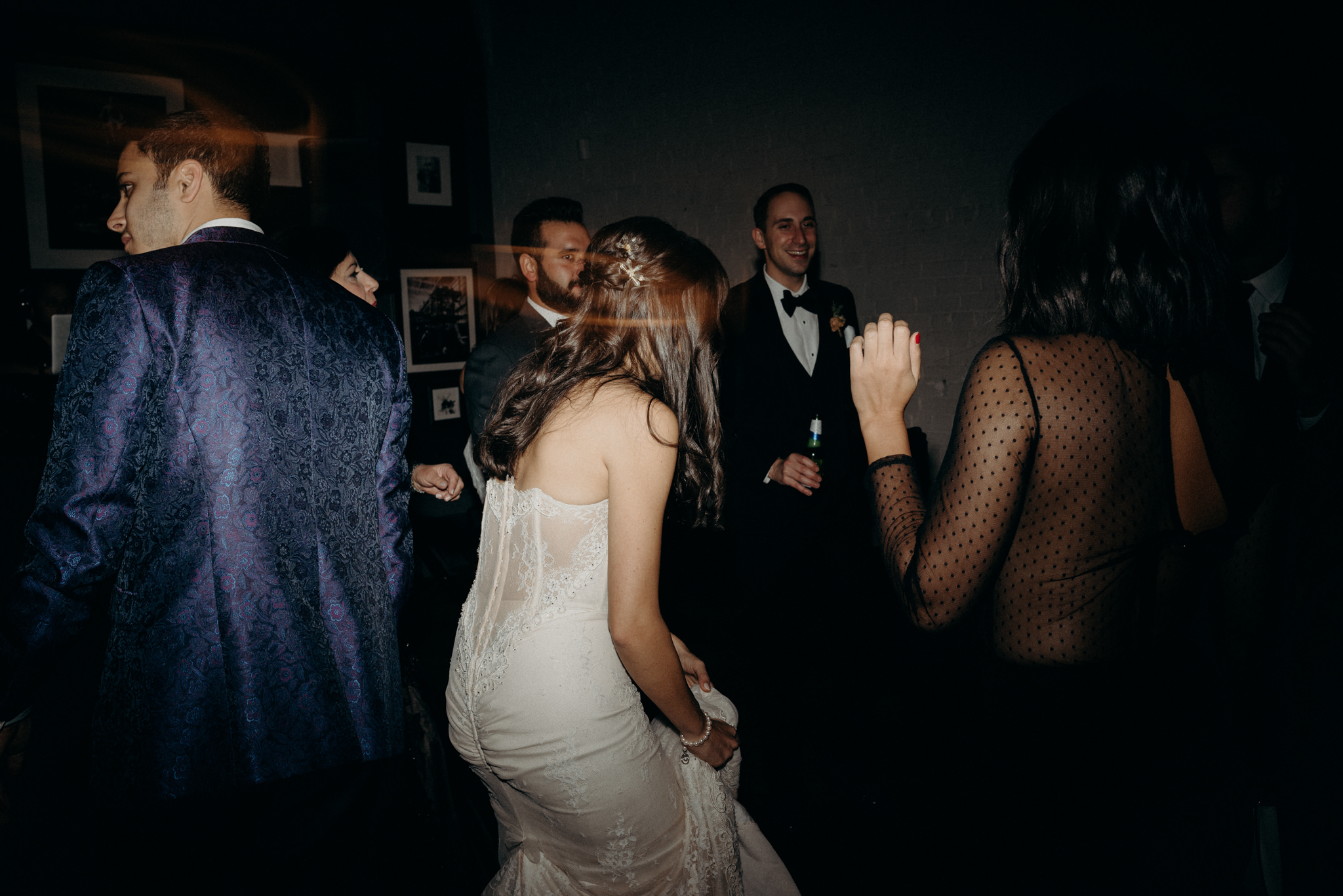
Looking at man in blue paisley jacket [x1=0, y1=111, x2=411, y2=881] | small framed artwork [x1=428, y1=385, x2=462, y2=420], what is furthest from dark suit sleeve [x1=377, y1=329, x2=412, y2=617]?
small framed artwork [x1=428, y1=385, x2=462, y2=420]

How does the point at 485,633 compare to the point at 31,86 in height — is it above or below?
below

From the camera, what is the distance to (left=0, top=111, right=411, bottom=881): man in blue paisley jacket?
1099 millimetres

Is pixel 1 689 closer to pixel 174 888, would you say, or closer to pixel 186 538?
pixel 186 538

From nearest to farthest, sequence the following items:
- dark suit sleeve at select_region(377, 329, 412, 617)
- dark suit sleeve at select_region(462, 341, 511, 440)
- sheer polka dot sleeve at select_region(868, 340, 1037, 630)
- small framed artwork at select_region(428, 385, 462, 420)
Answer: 1. sheer polka dot sleeve at select_region(868, 340, 1037, 630)
2. dark suit sleeve at select_region(377, 329, 412, 617)
3. dark suit sleeve at select_region(462, 341, 511, 440)
4. small framed artwork at select_region(428, 385, 462, 420)

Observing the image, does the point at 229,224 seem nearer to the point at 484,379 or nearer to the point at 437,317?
the point at 484,379

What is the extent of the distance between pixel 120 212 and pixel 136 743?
999 millimetres

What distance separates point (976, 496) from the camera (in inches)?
39.6

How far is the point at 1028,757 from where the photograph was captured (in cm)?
110

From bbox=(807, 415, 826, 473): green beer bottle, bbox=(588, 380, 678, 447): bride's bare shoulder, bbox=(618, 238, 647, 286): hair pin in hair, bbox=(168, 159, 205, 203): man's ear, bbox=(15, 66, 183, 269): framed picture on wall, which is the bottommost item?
bbox=(807, 415, 826, 473): green beer bottle

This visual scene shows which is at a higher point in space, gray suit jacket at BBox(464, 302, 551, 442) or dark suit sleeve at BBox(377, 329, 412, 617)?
gray suit jacket at BBox(464, 302, 551, 442)

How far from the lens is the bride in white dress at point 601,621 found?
127cm

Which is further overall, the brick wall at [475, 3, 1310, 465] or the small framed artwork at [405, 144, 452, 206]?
the small framed artwork at [405, 144, 452, 206]

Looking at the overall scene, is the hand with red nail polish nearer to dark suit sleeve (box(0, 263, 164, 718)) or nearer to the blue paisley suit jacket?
the blue paisley suit jacket

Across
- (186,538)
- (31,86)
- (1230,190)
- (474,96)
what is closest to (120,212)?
(186,538)
